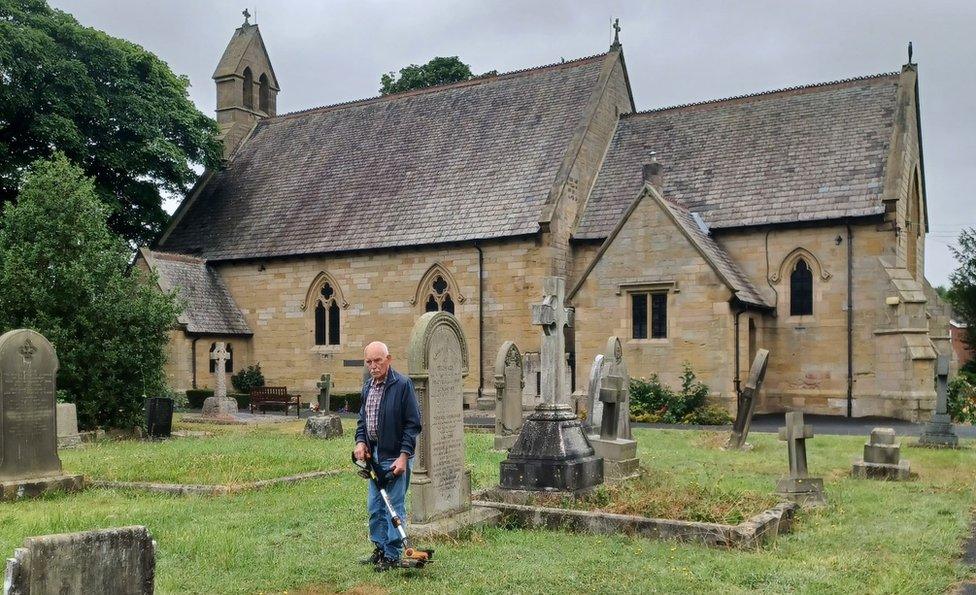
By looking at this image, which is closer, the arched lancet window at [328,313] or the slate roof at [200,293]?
the slate roof at [200,293]

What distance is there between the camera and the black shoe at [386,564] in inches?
305

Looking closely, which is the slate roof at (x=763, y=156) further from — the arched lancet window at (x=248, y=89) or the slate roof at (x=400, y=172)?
the arched lancet window at (x=248, y=89)

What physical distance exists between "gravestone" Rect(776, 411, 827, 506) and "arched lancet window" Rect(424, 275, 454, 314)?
18768 mm

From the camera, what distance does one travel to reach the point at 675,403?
2380 cm

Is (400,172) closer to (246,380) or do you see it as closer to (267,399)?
(246,380)

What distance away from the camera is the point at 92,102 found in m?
31.7

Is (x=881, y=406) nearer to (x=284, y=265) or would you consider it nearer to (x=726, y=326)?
(x=726, y=326)

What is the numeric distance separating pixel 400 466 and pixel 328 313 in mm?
24547

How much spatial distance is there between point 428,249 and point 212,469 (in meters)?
16.7

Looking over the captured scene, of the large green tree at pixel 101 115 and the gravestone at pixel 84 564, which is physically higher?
the large green tree at pixel 101 115

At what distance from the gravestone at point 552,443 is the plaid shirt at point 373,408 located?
3.28 meters

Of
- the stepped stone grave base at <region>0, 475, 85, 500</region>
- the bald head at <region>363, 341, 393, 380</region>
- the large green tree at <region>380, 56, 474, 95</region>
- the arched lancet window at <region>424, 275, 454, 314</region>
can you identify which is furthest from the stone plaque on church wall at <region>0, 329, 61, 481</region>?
the large green tree at <region>380, 56, 474, 95</region>

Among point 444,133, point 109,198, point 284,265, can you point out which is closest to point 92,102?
point 109,198

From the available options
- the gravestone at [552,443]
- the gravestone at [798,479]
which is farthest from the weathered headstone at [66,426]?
the gravestone at [798,479]
